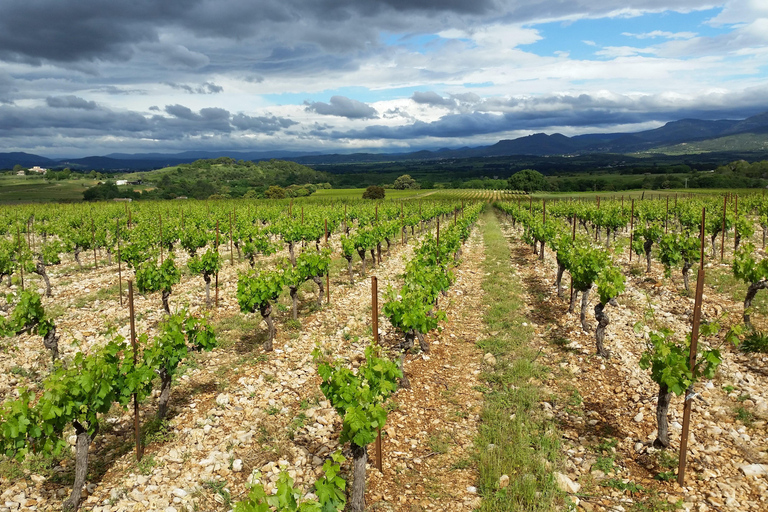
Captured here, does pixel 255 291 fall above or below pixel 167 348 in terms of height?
above

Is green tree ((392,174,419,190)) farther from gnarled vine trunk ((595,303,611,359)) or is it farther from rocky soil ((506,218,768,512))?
gnarled vine trunk ((595,303,611,359))

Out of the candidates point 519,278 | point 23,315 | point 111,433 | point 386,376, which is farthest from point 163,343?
point 519,278

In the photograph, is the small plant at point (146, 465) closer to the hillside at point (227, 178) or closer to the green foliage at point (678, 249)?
the green foliage at point (678, 249)

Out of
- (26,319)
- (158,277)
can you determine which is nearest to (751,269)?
(158,277)

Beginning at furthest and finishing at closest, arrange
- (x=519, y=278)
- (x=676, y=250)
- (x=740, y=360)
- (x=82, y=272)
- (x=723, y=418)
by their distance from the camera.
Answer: (x=82, y=272) → (x=519, y=278) → (x=676, y=250) → (x=740, y=360) → (x=723, y=418)

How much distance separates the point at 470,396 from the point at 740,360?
19.6 ft

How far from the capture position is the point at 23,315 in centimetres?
977

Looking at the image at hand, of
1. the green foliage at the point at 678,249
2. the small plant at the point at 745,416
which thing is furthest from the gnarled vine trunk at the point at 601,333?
the green foliage at the point at 678,249

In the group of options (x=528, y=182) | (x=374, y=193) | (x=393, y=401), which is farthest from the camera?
(x=528, y=182)

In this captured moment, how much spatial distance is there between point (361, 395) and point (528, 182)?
381 feet

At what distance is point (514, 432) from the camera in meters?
7.36

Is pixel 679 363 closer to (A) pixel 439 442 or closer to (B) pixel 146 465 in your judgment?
(A) pixel 439 442

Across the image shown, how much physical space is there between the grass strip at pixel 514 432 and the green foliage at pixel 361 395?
1.83 m

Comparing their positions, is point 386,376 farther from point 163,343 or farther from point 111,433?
point 111,433
